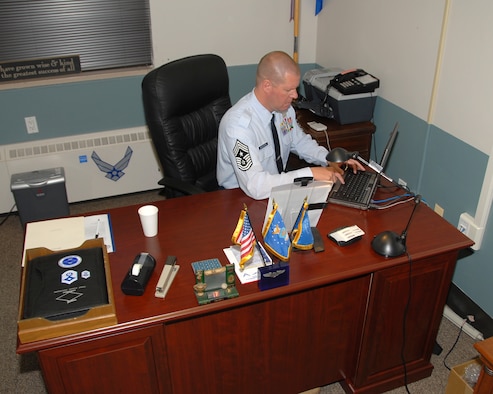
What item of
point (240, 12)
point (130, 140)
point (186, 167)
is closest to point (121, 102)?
point (130, 140)

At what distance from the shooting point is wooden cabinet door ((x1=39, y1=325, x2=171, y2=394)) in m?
1.53

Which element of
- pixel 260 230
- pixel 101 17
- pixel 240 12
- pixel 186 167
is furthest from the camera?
pixel 240 12

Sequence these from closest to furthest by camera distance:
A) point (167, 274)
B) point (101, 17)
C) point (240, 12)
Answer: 1. point (167, 274)
2. point (101, 17)
3. point (240, 12)

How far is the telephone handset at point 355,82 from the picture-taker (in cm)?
287

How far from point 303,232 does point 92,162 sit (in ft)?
7.01

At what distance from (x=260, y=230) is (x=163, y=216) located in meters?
0.42

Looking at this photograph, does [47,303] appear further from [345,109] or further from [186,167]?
[345,109]

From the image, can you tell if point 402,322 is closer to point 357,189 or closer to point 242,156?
point 357,189

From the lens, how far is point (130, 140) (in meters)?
3.47

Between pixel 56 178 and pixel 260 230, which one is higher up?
pixel 260 230

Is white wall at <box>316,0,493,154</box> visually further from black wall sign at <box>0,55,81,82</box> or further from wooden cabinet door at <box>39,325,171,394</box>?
black wall sign at <box>0,55,81,82</box>

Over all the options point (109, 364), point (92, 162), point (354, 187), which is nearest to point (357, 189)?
point (354, 187)

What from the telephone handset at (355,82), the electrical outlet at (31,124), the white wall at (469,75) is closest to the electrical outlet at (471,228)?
the white wall at (469,75)

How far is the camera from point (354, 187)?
7.12 feet
